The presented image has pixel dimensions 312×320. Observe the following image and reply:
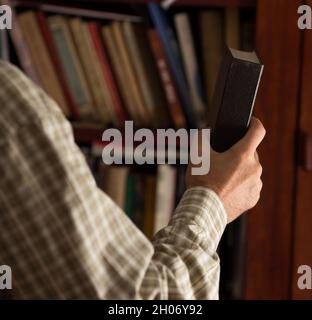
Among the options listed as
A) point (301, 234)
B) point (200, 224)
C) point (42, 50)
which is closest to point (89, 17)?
point (42, 50)

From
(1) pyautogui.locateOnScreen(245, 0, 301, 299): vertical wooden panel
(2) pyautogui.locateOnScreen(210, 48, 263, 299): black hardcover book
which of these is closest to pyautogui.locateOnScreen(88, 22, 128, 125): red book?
(1) pyautogui.locateOnScreen(245, 0, 301, 299): vertical wooden panel

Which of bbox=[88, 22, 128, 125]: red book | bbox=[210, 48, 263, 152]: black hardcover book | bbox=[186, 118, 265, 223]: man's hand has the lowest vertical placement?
bbox=[186, 118, 265, 223]: man's hand

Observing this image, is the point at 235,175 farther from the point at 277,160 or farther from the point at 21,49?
the point at 21,49

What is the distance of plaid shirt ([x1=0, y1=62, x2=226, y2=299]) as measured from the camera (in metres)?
0.58

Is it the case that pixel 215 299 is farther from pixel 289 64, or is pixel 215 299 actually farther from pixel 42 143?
pixel 289 64

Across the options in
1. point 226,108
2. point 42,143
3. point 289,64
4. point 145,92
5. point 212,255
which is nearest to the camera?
point 42,143

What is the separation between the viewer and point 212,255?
2.26ft

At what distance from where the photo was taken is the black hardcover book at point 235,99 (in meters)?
0.79

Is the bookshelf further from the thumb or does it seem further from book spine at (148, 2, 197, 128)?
the thumb

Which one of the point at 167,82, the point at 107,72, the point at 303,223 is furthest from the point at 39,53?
the point at 303,223

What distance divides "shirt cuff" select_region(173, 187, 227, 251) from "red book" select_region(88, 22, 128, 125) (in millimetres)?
644

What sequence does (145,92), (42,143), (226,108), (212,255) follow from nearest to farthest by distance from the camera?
(42,143) < (212,255) < (226,108) < (145,92)

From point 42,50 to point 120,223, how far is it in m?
0.82

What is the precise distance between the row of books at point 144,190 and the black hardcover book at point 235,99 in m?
0.58
